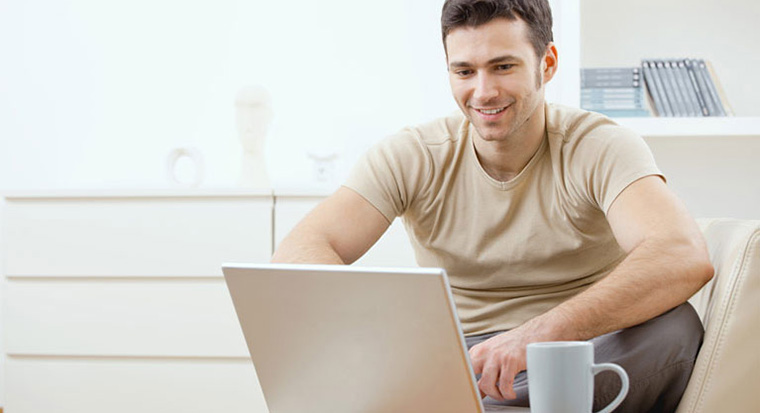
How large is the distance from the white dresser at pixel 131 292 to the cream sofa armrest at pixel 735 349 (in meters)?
1.37

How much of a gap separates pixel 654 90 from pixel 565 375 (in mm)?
1872

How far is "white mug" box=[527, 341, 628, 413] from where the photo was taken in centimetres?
106

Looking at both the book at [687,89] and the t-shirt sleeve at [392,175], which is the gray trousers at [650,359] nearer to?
the t-shirt sleeve at [392,175]

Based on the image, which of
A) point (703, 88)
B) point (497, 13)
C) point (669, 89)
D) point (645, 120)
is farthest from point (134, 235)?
point (703, 88)

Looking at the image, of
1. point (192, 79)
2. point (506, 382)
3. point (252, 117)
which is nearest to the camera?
point (506, 382)

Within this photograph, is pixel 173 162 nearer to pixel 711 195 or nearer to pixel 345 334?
pixel 711 195

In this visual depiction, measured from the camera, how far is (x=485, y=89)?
1.68 meters

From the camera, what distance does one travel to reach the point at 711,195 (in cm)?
288

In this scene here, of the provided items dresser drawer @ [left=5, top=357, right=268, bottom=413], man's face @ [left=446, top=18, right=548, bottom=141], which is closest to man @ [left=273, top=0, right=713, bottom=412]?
man's face @ [left=446, top=18, right=548, bottom=141]

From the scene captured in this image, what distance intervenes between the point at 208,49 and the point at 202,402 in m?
1.30

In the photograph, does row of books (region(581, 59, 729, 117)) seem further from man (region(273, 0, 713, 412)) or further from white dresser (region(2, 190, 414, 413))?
man (region(273, 0, 713, 412))

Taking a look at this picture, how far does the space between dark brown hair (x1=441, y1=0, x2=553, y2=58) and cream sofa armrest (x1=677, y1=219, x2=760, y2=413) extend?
592 millimetres

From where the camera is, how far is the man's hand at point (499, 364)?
1217 mm

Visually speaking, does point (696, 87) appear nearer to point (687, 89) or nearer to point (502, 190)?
point (687, 89)
